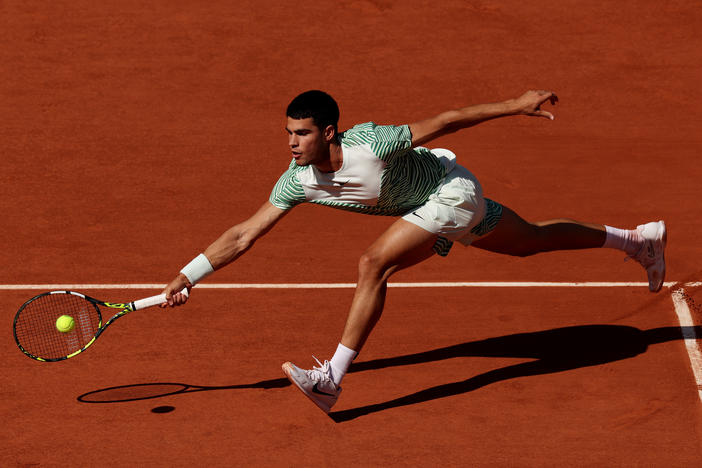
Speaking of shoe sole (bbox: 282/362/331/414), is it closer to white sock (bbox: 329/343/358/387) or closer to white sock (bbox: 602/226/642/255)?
white sock (bbox: 329/343/358/387)

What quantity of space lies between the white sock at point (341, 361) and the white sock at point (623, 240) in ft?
7.32

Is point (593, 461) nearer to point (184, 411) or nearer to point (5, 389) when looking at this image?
point (184, 411)

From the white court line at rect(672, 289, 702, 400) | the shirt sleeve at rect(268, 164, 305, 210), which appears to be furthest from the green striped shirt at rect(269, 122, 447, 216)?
the white court line at rect(672, 289, 702, 400)

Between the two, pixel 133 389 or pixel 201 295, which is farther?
pixel 201 295

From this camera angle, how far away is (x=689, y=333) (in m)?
8.46

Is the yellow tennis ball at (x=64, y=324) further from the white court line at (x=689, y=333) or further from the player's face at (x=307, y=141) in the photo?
the white court line at (x=689, y=333)

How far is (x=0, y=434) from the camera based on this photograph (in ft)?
24.0

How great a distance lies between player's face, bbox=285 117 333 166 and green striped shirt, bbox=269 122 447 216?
0.17 m

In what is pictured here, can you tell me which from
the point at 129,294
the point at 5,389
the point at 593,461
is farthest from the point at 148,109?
the point at 593,461

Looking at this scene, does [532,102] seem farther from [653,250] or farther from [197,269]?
[197,269]

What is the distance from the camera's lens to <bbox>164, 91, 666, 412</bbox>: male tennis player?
715cm

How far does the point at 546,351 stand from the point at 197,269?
2.63 m

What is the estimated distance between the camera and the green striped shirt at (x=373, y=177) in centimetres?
721

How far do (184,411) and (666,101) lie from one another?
720 cm
